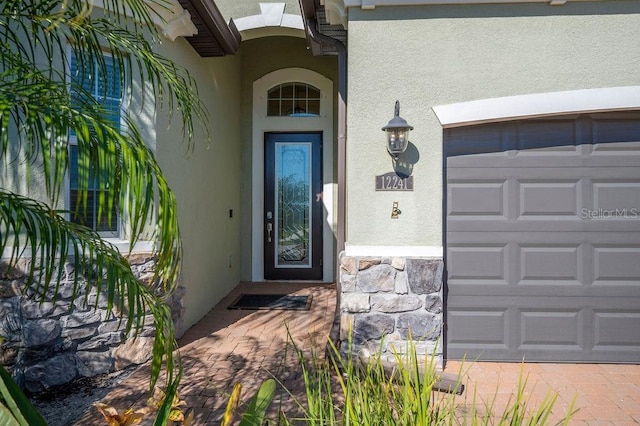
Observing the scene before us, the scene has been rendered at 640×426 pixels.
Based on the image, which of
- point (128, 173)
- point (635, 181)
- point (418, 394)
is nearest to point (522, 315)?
point (635, 181)

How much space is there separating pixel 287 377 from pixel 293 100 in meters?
5.33

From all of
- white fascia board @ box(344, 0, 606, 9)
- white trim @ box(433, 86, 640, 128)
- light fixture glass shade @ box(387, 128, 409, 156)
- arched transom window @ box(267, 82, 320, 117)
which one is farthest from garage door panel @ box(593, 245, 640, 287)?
arched transom window @ box(267, 82, 320, 117)

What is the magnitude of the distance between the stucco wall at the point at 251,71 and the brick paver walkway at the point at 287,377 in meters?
2.56

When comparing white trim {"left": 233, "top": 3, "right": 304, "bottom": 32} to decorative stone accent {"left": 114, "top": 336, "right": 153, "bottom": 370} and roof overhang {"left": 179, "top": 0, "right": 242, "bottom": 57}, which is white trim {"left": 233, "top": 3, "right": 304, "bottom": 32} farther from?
decorative stone accent {"left": 114, "top": 336, "right": 153, "bottom": 370}

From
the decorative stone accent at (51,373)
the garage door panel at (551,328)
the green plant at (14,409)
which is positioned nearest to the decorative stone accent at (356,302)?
the garage door panel at (551,328)

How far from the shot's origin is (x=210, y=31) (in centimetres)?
516

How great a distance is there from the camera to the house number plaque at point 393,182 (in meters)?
4.16

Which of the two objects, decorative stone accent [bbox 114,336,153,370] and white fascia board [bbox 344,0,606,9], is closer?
white fascia board [bbox 344,0,606,9]

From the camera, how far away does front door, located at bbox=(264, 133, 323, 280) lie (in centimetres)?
789

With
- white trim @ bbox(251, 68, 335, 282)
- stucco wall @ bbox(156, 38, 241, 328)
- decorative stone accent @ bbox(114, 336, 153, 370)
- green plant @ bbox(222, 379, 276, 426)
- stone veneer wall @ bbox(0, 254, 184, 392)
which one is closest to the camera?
green plant @ bbox(222, 379, 276, 426)

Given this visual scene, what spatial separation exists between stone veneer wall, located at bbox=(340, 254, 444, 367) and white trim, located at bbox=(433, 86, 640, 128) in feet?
4.50

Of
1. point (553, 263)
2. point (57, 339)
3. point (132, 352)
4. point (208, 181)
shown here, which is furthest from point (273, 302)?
point (553, 263)

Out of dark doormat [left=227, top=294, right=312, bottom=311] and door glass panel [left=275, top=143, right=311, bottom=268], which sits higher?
door glass panel [left=275, top=143, right=311, bottom=268]

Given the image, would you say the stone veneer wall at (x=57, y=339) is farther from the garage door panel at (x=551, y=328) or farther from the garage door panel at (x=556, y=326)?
the garage door panel at (x=556, y=326)
